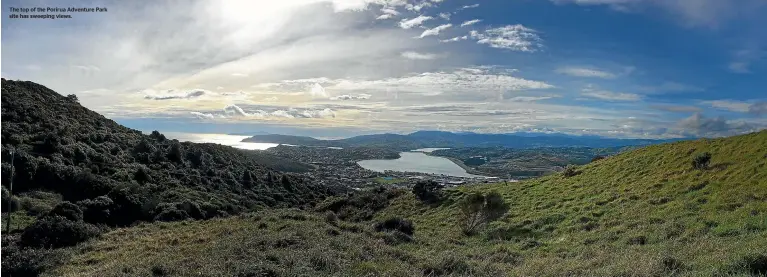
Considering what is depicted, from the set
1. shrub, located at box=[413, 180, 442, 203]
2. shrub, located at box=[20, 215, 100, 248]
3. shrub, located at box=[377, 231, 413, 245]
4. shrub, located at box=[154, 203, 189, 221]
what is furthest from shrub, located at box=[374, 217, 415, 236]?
shrub, located at box=[154, 203, 189, 221]

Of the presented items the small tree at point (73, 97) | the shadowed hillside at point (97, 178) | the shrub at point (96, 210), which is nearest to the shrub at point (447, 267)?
the shadowed hillside at point (97, 178)

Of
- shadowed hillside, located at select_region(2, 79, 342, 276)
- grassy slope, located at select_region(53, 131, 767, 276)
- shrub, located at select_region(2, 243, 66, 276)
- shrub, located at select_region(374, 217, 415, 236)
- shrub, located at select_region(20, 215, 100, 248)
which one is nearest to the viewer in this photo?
grassy slope, located at select_region(53, 131, 767, 276)

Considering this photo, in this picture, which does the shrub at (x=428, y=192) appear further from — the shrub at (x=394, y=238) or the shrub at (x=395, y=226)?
the shrub at (x=394, y=238)

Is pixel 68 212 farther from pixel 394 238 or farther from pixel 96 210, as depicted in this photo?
pixel 394 238

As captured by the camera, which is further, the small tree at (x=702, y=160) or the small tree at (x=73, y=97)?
the small tree at (x=73, y=97)

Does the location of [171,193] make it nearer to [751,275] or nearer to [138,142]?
[138,142]

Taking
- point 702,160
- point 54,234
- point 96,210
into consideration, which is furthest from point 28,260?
point 702,160

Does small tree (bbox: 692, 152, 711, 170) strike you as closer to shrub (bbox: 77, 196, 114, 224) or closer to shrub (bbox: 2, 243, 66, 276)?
shrub (bbox: 2, 243, 66, 276)
